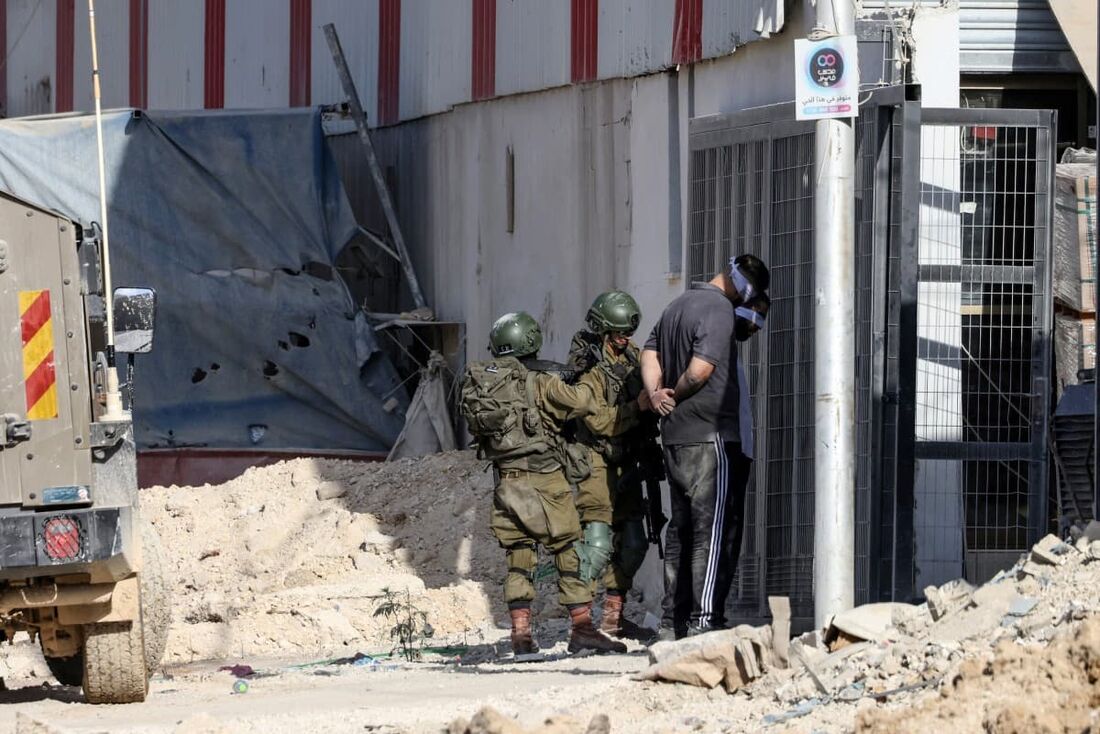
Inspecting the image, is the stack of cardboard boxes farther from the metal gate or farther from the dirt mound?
the dirt mound

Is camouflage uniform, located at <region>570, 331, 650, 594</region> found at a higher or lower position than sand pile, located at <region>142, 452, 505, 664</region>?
higher

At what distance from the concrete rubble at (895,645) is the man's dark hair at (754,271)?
2104 mm

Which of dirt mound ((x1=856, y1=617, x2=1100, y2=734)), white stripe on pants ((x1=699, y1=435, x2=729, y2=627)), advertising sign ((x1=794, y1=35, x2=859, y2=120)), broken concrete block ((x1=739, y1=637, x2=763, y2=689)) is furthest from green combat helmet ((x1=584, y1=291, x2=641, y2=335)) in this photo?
dirt mound ((x1=856, y1=617, x2=1100, y2=734))

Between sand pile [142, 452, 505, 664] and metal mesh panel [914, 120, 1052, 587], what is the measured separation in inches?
118

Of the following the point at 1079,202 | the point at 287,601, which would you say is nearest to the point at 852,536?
the point at 1079,202

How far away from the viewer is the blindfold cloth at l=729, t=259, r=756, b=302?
9203mm

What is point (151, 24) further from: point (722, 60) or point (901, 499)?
point (901, 499)

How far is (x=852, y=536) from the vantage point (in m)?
8.14

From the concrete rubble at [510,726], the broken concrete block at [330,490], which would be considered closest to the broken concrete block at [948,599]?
the concrete rubble at [510,726]

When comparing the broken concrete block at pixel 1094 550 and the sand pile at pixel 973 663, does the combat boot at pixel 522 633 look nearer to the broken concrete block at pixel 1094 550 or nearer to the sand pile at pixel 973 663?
A: the sand pile at pixel 973 663

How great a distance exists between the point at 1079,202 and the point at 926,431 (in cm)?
146

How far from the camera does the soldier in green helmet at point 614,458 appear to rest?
9.78 meters

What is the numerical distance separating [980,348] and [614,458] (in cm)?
189

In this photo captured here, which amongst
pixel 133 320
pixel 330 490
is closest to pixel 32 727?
pixel 133 320
